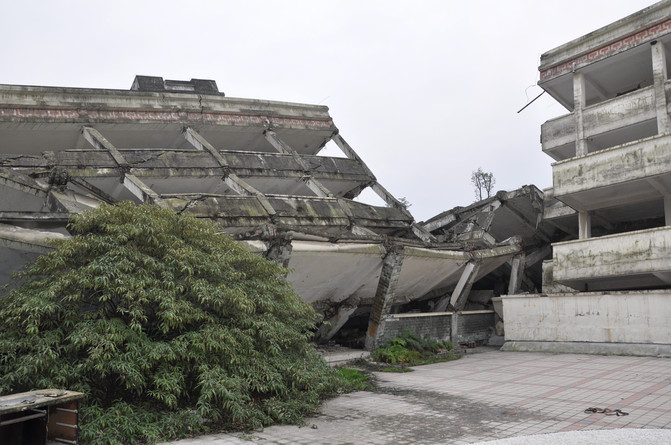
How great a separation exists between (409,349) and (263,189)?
377 inches

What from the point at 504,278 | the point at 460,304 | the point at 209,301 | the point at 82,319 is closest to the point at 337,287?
the point at 460,304

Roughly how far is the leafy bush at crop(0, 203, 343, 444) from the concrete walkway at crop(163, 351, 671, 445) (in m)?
0.68

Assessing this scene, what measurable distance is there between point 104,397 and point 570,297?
14.2m

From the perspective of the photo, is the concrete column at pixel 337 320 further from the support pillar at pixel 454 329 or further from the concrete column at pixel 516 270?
the concrete column at pixel 516 270

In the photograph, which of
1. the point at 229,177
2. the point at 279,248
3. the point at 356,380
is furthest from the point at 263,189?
the point at 356,380

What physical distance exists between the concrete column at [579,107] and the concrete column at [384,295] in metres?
8.71

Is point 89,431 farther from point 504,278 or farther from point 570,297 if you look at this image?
point 504,278

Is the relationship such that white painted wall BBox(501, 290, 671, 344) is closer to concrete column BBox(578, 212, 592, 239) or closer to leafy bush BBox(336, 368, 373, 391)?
concrete column BBox(578, 212, 592, 239)

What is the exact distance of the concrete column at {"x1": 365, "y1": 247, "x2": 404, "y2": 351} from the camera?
16.9 metres

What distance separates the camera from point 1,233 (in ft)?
29.0

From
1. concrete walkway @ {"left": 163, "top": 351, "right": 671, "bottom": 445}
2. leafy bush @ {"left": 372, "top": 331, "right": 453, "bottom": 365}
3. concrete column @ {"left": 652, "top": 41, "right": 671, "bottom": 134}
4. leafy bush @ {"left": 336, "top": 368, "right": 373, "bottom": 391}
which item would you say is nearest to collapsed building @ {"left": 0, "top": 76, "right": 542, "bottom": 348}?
leafy bush @ {"left": 372, "top": 331, "right": 453, "bottom": 365}

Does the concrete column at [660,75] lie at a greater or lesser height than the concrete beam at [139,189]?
greater

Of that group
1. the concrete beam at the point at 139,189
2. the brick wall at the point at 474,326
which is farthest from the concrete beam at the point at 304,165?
the brick wall at the point at 474,326

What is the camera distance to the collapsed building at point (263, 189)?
48.6 ft
